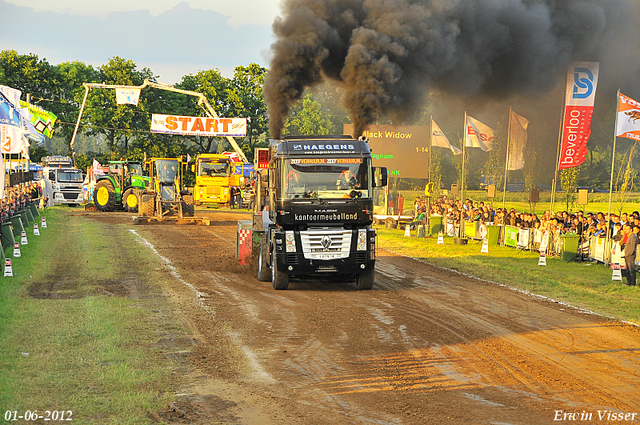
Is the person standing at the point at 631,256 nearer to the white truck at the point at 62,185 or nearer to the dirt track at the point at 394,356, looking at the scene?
the dirt track at the point at 394,356

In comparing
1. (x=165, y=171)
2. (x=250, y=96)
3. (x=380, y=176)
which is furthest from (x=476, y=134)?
(x=250, y=96)

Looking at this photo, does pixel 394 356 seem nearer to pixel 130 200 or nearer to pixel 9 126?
pixel 9 126

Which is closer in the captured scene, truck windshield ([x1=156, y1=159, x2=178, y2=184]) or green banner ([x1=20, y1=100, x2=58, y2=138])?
green banner ([x1=20, y1=100, x2=58, y2=138])

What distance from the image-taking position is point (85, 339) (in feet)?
30.6

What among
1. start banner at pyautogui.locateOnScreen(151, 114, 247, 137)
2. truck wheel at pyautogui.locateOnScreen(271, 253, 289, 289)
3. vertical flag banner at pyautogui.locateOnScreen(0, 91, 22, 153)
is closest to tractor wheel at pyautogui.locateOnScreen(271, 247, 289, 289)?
truck wheel at pyautogui.locateOnScreen(271, 253, 289, 289)

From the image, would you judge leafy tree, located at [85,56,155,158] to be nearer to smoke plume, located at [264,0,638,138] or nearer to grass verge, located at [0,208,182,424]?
smoke plume, located at [264,0,638,138]

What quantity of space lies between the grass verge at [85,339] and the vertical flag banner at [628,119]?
1366cm

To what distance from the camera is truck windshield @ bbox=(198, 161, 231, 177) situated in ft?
148

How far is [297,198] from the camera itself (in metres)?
13.2

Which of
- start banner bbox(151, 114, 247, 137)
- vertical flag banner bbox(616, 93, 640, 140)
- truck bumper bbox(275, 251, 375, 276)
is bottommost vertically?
truck bumper bbox(275, 251, 375, 276)

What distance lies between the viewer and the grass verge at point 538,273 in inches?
520

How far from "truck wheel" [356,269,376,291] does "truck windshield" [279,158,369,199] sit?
6.27ft

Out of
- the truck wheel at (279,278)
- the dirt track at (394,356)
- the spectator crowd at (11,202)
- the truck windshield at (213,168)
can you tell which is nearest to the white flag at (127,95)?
the truck windshield at (213,168)

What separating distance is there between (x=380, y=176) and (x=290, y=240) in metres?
2.74
